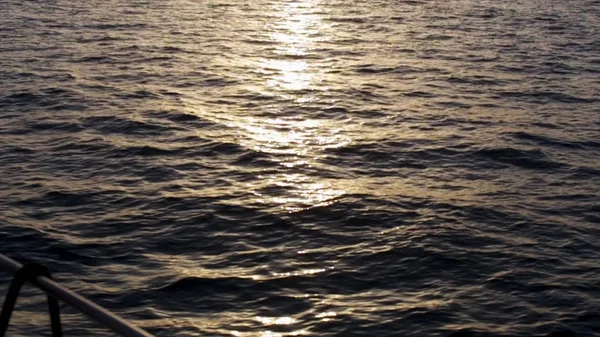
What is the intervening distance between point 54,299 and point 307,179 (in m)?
15.2

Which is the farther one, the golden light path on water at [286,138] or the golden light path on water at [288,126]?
the golden light path on water at [288,126]

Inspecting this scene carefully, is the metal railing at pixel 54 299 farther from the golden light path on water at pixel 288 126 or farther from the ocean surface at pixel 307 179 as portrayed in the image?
the golden light path on water at pixel 288 126

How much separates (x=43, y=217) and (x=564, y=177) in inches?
419

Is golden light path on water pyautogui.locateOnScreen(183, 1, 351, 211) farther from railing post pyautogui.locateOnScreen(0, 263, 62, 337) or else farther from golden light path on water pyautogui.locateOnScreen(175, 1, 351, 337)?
railing post pyautogui.locateOnScreen(0, 263, 62, 337)

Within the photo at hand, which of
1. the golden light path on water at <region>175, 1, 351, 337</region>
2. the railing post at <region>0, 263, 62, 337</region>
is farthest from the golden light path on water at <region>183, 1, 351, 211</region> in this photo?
the railing post at <region>0, 263, 62, 337</region>

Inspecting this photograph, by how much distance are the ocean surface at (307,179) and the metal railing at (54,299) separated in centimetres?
801

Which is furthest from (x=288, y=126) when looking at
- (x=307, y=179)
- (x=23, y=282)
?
(x=23, y=282)

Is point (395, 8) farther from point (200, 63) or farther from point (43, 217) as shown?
point (43, 217)

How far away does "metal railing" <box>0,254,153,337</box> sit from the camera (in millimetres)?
3914

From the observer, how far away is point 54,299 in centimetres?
470

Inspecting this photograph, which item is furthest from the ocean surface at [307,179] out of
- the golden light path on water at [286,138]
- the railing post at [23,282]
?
the railing post at [23,282]

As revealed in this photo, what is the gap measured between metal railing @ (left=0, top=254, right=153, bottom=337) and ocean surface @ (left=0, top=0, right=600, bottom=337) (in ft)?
26.3

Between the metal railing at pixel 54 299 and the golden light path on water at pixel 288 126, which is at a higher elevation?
the golden light path on water at pixel 288 126

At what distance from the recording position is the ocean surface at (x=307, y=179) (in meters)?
14.0
